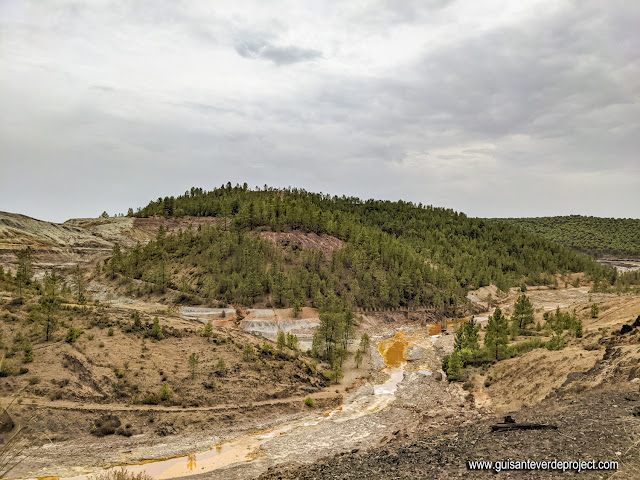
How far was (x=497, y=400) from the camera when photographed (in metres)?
41.0

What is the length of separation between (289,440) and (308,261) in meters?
62.1

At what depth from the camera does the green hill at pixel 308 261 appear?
84625 millimetres

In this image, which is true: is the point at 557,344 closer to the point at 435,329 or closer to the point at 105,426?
the point at 435,329

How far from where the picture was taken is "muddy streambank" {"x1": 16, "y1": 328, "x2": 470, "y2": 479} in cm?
3050

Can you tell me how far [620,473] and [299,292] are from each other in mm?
67657

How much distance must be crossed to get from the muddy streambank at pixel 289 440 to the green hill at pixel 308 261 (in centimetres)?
3459

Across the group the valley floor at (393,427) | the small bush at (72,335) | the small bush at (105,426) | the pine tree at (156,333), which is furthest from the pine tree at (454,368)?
the small bush at (72,335)

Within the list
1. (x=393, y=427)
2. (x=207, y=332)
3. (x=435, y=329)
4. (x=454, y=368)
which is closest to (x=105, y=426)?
(x=207, y=332)

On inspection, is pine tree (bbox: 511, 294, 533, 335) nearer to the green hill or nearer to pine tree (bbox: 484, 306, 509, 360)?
pine tree (bbox: 484, 306, 509, 360)

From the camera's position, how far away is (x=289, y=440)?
35.6 m

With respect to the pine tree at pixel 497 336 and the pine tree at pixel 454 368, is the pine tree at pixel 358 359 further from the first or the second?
the pine tree at pixel 497 336

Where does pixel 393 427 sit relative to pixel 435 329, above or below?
below

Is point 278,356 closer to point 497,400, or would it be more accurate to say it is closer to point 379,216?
point 497,400

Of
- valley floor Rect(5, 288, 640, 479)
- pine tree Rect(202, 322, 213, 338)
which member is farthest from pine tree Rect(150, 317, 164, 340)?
valley floor Rect(5, 288, 640, 479)
